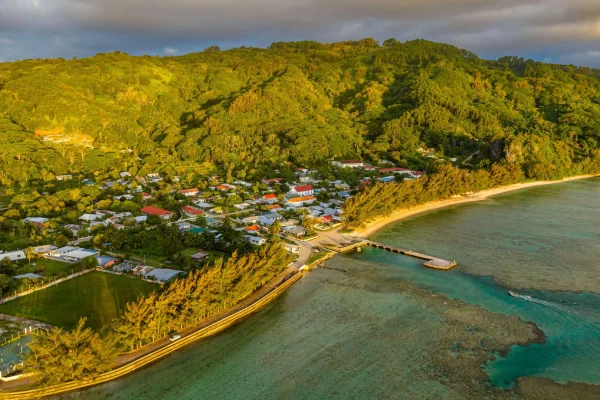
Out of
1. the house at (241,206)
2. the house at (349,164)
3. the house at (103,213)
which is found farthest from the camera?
the house at (349,164)

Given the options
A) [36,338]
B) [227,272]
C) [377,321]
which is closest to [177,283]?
[227,272]

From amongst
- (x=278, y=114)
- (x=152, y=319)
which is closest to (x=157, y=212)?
(x=152, y=319)

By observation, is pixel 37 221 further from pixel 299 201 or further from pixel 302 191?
pixel 302 191

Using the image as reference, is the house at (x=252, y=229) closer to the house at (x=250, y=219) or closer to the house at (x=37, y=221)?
the house at (x=250, y=219)

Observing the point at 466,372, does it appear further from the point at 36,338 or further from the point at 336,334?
the point at 36,338

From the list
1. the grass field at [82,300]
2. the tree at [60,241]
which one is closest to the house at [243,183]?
the tree at [60,241]
